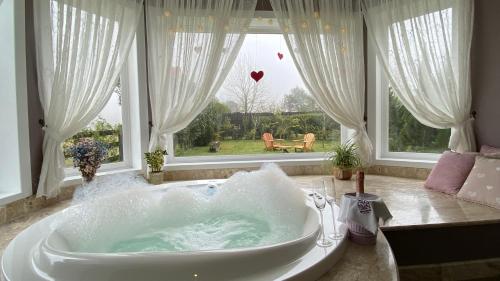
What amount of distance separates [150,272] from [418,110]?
268 centimetres

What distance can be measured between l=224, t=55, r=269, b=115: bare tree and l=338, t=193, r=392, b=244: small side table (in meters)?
2.02

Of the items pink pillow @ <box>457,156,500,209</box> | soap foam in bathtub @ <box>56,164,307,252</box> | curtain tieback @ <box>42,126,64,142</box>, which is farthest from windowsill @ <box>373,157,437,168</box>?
curtain tieback @ <box>42,126,64,142</box>

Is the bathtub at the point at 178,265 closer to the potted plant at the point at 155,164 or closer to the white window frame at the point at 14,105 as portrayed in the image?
the white window frame at the point at 14,105

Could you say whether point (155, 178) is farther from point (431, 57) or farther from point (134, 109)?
point (431, 57)

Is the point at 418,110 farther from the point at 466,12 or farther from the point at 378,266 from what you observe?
the point at 378,266

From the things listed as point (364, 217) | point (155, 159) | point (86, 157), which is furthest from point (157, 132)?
point (364, 217)

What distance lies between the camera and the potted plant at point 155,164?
289cm

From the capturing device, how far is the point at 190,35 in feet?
9.77

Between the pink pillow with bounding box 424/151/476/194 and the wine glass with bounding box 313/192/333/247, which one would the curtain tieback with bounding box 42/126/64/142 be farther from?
the pink pillow with bounding box 424/151/476/194

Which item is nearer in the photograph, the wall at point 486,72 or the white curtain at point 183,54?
the wall at point 486,72

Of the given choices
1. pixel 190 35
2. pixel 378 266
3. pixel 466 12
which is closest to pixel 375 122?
pixel 466 12

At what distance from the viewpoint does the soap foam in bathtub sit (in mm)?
1822

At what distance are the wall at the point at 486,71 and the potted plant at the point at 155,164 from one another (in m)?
2.74

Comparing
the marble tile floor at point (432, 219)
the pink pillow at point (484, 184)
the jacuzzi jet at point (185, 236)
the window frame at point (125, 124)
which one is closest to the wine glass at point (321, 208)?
the jacuzzi jet at point (185, 236)
